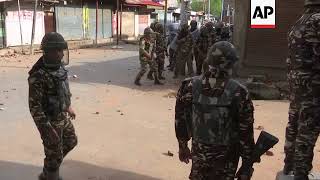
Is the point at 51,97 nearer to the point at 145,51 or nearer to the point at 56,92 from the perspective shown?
the point at 56,92

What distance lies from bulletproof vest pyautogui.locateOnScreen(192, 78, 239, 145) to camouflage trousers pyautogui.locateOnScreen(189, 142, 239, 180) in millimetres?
58

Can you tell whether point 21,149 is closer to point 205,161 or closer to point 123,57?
point 205,161

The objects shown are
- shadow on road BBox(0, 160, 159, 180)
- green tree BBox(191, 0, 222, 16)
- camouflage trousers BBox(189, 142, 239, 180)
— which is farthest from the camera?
green tree BBox(191, 0, 222, 16)

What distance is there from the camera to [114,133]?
743 centimetres

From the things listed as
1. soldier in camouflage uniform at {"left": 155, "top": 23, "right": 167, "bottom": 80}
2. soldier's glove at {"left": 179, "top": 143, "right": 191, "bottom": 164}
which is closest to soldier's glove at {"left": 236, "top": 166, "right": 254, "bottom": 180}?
soldier's glove at {"left": 179, "top": 143, "right": 191, "bottom": 164}

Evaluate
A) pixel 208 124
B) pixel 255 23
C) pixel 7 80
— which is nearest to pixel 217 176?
pixel 208 124

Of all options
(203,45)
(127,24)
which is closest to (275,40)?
(203,45)

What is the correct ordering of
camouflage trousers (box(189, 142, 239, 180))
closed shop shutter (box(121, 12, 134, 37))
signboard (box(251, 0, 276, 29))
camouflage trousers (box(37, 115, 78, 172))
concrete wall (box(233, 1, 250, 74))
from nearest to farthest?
camouflage trousers (box(189, 142, 239, 180)) → camouflage trousers (box(37, 115, 78, 172)) → signboard (box(251, 0, 276, 29)) → concrete wall (box(233, 1, 250, 74)) → closed shop shutter (box(121, 12, 134, 37))

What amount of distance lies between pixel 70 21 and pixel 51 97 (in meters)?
24.3

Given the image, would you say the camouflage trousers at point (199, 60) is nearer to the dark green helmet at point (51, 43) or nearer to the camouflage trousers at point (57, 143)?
the camouflage trousers at point (57, 143)

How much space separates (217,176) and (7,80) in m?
10.7

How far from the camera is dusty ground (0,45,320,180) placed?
18.7 feet

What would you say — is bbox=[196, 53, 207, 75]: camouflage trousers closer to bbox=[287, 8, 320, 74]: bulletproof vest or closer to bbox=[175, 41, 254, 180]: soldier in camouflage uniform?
bbox=[287, 8, 320, 74]: bulletproof vest

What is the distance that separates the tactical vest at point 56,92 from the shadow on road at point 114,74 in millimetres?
7450
